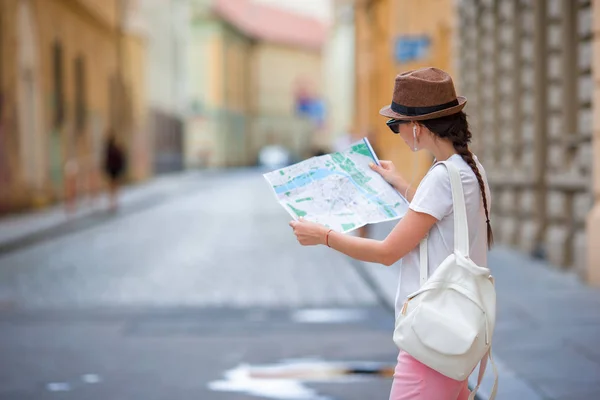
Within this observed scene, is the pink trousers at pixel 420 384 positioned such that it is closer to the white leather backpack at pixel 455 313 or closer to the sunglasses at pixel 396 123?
the white leather backpack at pixel 455 313

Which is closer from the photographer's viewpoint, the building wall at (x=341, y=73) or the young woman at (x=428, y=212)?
the young woman at (x=428, y=212)

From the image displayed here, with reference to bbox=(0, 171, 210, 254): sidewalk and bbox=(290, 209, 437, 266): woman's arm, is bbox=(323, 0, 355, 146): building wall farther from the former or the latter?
bbox=(290, 209, 437, 266): woman's arm

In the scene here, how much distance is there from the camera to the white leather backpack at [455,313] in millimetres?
2867

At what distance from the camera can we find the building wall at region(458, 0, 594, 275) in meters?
11.0

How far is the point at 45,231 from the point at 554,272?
31.7 feet

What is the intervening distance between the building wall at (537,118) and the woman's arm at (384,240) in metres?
7.51

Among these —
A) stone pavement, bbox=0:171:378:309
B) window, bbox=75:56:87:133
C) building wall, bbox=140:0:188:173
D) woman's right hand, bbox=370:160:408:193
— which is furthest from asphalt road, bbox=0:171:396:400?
building wall, bbox=140:0:188:173

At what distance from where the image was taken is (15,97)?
71.3 feet

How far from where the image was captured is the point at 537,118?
41.0 feet

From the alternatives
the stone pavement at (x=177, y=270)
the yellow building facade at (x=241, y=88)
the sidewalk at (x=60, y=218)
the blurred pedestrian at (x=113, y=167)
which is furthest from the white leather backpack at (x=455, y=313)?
the yellow building facade at (x=241, y=88)

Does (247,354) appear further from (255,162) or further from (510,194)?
(255,162)

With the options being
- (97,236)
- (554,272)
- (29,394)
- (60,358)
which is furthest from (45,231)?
(29,394)

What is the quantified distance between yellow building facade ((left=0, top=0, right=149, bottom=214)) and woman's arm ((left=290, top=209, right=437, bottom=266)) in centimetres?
1852

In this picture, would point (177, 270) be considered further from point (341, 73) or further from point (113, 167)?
point (341, 73)
